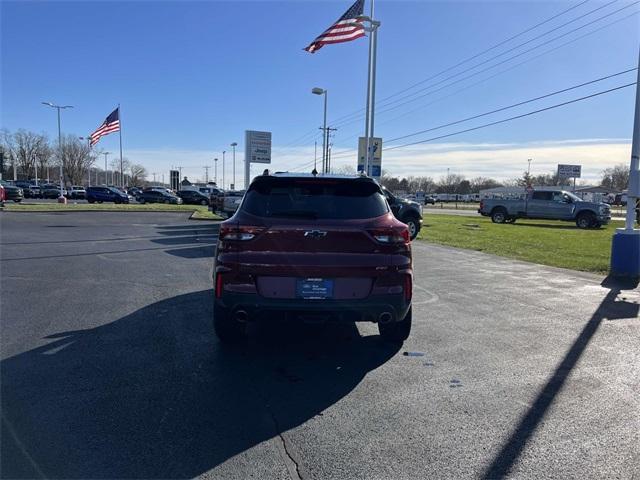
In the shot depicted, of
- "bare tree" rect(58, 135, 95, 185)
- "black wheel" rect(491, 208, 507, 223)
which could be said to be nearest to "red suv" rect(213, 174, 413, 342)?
"black wheel" rect(491, 208, 507, 223)

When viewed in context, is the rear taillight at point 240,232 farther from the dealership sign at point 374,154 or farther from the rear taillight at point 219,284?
the dealership sign at point 374,154

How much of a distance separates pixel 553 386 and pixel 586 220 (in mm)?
25809

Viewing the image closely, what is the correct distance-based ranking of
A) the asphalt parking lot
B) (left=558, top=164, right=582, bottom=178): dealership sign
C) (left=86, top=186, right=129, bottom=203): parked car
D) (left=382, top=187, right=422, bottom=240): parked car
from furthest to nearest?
(left=558, top=164, right=582, bottom=178): dealership sign, (left=86, top=186, right=129, bottom=203): parked car, (left=382, top=187, right=422, bottom=240): parked car, the asphalt parking lot

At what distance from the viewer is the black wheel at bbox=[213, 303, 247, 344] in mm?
4719

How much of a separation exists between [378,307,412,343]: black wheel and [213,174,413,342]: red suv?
0.71 metres

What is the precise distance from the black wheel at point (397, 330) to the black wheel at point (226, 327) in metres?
1.53

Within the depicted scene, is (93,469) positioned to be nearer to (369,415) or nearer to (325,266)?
(369,415)

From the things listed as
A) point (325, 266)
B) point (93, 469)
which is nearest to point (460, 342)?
point (325, 266)

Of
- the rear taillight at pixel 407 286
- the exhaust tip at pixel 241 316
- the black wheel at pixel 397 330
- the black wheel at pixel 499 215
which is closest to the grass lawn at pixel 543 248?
the black wheel at pixel 397 330

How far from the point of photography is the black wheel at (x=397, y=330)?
5.13 m

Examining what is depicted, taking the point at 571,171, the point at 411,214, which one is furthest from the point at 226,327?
the point at 571,171

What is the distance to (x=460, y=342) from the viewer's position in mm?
5391

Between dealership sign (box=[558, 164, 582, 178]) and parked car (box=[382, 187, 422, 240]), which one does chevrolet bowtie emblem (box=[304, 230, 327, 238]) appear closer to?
parked car (box=[382, 187, 422, 240])

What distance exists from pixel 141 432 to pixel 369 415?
162cm
